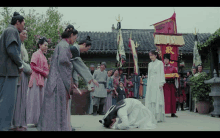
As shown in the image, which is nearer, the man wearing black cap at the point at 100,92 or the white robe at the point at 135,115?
the white robe at the point at 135,115

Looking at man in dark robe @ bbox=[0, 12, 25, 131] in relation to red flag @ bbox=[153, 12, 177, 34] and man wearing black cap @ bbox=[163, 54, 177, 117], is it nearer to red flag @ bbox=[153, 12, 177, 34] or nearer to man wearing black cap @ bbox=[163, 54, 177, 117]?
man wearing black cap @ bbox=[163, 54, 177, 117]

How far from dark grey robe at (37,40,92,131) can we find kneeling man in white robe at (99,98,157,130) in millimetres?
1251

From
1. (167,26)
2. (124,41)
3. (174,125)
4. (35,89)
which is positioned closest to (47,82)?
(35,89)

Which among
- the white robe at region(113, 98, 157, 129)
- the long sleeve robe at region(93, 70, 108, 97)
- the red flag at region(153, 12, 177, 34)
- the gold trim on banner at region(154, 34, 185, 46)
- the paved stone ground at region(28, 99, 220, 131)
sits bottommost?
the paved stone ground at region(28, 99, 220, 131)

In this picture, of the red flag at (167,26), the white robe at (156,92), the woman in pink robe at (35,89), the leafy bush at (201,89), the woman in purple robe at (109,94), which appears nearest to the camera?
the woman in pink robe at (35,89)

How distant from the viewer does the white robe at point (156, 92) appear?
6070mm

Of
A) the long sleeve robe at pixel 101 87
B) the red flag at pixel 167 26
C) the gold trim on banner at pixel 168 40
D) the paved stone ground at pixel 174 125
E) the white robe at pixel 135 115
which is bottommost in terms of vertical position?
the paved stone ground at pixel 174 125

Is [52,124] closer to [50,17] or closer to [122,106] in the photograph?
[122,106]

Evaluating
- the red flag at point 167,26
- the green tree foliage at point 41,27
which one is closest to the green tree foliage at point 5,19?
the green tree foliage at point 41,27

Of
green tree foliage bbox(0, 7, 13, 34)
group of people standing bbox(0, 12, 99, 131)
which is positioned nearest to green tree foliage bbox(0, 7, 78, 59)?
green tree foliage bbox(0, 7, 13, 34)

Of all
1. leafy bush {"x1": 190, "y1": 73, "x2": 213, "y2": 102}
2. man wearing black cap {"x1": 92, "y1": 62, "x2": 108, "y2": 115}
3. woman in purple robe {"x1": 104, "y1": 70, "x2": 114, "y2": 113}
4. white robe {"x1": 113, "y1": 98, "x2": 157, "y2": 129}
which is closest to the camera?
white robe {"x1": 113, "y1": 98, "x2": 157, "y2": 129}

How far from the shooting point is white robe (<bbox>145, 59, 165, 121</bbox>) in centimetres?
607

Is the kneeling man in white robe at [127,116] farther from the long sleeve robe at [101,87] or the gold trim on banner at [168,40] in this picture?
Result: the gold trim on banner at [168,40]

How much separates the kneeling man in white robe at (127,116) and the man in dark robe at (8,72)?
1924mm
